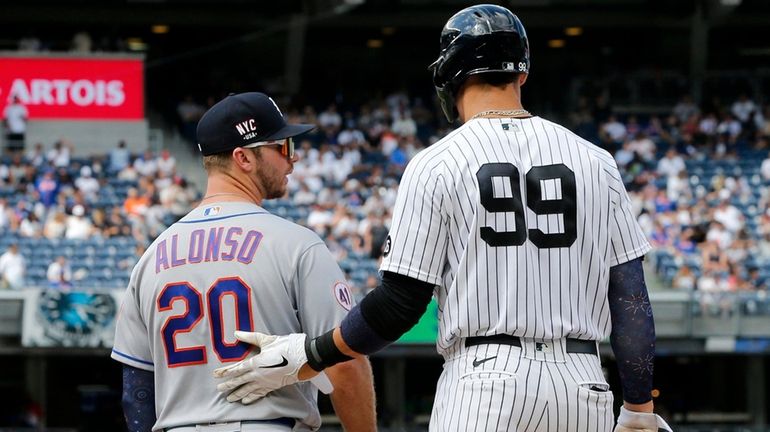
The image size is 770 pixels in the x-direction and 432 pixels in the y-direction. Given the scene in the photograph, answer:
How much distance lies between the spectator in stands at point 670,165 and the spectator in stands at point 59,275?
10324mm

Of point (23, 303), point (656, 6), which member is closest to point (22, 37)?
point (23, 303)

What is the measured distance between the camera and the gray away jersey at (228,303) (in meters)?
3.68

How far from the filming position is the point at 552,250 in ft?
11.0

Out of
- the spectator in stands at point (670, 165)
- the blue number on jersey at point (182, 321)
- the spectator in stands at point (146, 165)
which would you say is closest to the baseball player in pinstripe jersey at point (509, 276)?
the blue number on jersey at point (182, 321)

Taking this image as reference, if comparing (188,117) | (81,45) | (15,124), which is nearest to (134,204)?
(15,124)

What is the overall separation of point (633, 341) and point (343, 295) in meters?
0.81

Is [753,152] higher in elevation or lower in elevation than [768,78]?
lower

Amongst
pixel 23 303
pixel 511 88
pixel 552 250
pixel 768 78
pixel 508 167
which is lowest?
pixel 23 303

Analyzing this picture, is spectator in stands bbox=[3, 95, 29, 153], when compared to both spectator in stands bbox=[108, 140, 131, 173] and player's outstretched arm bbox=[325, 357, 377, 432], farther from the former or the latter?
player's outstretched arm bbox=[325, 357, 377, 432]

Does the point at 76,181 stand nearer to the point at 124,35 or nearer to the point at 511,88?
the point at 124,35

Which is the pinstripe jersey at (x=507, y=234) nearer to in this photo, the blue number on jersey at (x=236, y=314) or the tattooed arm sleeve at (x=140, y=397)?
the blue number on jersey at (x=236, y=314)

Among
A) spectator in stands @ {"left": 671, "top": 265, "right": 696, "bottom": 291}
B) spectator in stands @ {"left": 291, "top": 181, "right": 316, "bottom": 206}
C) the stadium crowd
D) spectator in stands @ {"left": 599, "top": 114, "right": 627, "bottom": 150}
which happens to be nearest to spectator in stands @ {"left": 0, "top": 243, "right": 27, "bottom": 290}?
the stadium crowd

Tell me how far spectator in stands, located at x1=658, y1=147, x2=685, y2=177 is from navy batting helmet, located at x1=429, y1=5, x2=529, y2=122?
1990 cm

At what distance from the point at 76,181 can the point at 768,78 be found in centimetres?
1499
